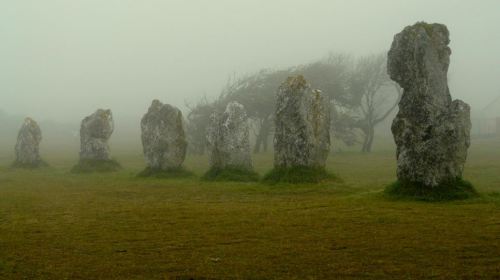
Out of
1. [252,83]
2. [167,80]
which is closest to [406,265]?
[252,83]

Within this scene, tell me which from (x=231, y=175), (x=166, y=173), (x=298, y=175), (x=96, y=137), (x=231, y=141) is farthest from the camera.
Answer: (x=96, y=137)

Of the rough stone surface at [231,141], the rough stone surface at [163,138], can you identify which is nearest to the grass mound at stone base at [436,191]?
the rough stone surface at [231,141]

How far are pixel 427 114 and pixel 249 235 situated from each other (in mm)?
7520

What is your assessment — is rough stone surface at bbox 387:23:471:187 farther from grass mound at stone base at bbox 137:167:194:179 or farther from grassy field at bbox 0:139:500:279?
grass mound at stone base at bbox 137:167:194:179

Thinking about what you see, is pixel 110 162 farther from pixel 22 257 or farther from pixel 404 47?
pixel 22 257

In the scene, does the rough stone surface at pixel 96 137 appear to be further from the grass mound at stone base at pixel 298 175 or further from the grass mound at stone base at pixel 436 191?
the grass mound at stone base at pixel 436 191

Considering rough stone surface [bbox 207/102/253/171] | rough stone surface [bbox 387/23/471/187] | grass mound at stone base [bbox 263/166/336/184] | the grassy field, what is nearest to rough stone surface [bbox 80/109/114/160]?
rough stone surface [bbox 207/102/253/171]

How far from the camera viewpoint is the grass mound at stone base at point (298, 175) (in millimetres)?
22422

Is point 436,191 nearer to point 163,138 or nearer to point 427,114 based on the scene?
point 427,114

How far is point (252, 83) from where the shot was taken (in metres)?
53.1

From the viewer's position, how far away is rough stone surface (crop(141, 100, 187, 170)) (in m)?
28.5

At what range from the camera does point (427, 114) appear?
17.3 m

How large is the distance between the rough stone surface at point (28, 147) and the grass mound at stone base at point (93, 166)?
13.8 feet

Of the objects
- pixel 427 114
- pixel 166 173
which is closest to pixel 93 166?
pixel 166 173
